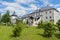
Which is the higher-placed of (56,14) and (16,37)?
(56,14)

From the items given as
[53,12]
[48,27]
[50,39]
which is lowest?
[50,39]

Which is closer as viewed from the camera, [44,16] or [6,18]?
[6,18]

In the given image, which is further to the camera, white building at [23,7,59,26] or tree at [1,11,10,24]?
white building at [23,7,59,26]

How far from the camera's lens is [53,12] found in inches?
3334

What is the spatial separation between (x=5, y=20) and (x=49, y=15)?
95.3 feet

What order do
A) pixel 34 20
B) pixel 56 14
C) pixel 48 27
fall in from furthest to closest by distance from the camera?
pixel 56 14
pixel 34 20
pixel 48 27

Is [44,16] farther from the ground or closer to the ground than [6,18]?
farther from the ground

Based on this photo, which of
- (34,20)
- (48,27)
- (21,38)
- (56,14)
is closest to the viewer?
(21,38)

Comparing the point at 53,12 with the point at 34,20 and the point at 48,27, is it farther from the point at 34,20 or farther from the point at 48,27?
the point at 48,27

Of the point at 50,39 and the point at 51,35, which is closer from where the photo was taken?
the point at 50,39

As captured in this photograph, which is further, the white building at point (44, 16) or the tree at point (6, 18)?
the white building at point (44, 16)

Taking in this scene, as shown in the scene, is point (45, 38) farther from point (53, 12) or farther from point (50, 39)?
point (53, 12)

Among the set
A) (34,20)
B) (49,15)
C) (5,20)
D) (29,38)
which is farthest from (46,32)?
(49,15)

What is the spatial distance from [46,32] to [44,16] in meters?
49.9
